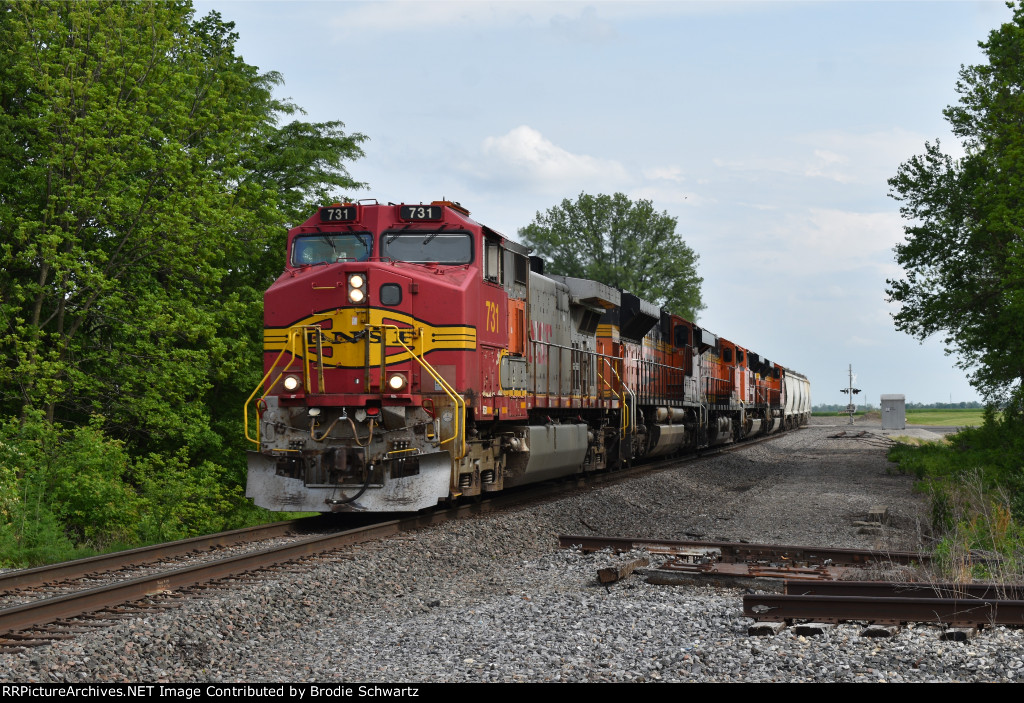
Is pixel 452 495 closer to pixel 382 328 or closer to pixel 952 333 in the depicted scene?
pixel 382 328

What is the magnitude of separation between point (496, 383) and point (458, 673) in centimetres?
707

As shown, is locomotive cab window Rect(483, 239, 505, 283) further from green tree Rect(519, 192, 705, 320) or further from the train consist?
green tree Rect(519, 192, 705, 320)

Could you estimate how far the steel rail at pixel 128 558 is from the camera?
796 cm

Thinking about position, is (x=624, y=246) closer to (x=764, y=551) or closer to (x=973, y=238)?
(x=973, y=238)

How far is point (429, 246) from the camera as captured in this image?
39.5ft

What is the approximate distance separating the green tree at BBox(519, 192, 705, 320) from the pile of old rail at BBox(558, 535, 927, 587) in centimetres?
5021

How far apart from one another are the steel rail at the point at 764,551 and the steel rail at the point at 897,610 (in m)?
2.38

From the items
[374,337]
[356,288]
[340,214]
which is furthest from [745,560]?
[340,214]

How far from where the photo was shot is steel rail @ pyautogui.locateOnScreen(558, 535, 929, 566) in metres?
9.21

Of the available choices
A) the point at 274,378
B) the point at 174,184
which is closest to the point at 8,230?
the point at 174,184

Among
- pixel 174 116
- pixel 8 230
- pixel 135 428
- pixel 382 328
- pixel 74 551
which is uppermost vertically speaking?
pixel 174 116

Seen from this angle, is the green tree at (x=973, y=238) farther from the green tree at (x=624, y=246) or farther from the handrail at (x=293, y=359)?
the green tree at (x=624, y=246)

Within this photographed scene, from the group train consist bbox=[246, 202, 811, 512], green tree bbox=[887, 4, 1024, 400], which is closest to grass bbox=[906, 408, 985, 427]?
green tree bbox=[887, 4, 1024, 400]

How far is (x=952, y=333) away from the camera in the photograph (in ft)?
85.9
